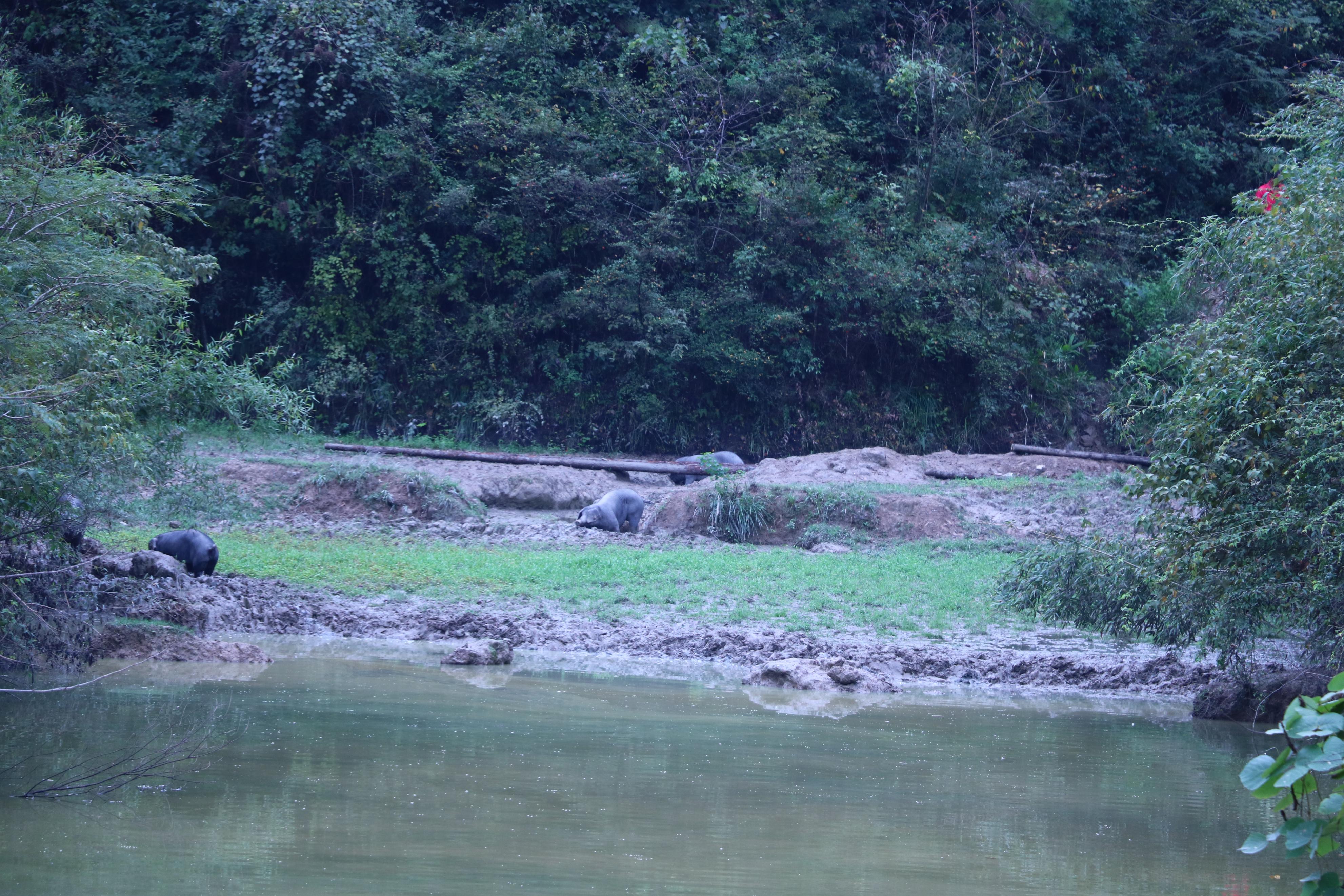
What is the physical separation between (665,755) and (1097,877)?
8.58 ft

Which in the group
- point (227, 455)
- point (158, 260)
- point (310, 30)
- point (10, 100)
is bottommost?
point (227, 455)

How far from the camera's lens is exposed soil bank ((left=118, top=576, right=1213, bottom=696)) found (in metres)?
10.0

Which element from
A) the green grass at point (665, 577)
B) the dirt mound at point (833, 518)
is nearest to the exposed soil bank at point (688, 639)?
the green grass at point (665, 577)

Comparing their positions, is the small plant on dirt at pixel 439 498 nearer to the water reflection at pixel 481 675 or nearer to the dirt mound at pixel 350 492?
the dirt mound at pixel 350 492

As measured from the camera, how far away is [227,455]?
18125 mm

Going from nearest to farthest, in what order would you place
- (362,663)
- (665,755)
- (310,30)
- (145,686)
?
(665,755), (145,686), (362,663), (310,30)

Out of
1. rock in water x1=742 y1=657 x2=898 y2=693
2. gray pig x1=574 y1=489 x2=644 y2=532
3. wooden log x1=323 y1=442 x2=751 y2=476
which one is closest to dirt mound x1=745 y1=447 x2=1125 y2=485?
wooden log x1=323 y1=442 x2=751 y2=476

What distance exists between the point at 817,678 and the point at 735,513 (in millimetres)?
6895

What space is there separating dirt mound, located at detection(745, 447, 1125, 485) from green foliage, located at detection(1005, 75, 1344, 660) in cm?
899

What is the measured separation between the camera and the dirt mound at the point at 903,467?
1880 cm

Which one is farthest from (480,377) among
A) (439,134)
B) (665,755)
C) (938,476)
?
(665,755)

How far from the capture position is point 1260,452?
741 centimetres

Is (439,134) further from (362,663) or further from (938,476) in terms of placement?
(362,663)

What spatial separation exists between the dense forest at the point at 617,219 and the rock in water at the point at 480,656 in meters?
13.3
